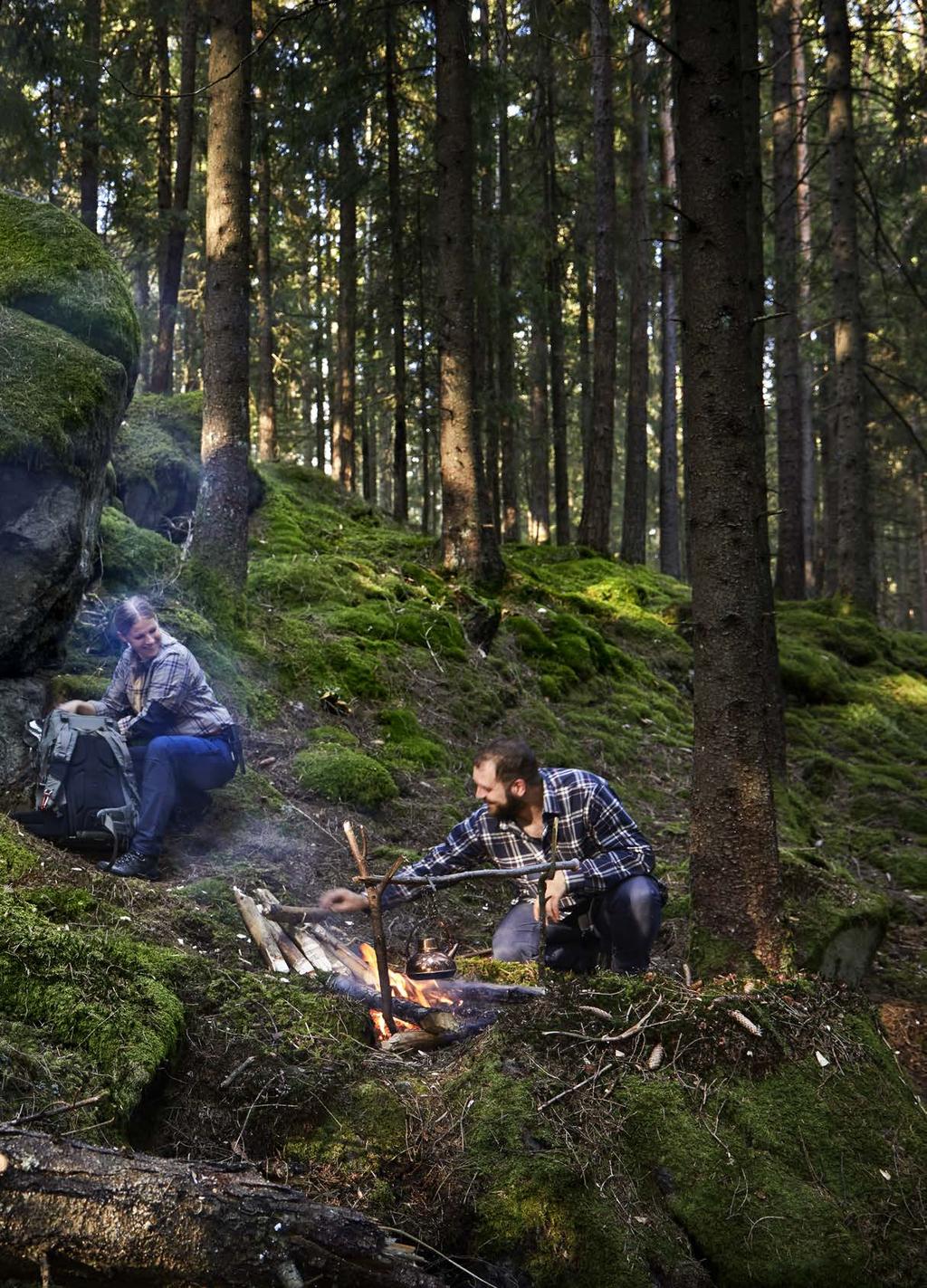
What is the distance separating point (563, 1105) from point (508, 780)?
1549mm

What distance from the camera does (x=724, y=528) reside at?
4289 millimetres

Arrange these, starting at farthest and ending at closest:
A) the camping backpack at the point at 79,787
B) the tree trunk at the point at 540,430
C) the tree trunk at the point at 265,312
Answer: the tree trunk at the point at 540,430, the tree trunk at the point at 265,312, the camping backpack at the point at 79,787

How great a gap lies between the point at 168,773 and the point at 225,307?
4.28 meters

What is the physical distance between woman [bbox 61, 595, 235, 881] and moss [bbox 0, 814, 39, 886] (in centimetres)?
87

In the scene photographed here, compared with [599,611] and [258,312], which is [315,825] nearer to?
[599,611]

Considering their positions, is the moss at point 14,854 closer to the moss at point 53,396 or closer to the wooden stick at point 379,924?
the wooden stick at point 379,924

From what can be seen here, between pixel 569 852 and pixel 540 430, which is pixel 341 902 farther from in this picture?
pixel 540 430

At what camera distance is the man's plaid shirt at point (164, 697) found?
5.60 metres

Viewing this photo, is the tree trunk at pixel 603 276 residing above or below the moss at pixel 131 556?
above

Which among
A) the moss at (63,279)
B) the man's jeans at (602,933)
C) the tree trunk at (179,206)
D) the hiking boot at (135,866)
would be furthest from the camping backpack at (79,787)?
the tree trunk at (179,206)

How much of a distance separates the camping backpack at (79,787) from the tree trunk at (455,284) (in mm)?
5980

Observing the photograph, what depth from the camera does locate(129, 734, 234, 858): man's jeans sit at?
5254 millimetres

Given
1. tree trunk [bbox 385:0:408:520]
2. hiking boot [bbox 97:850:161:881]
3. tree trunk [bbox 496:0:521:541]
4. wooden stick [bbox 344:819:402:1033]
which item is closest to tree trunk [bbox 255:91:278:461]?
tree trunk [bbox 385:0:408:520]

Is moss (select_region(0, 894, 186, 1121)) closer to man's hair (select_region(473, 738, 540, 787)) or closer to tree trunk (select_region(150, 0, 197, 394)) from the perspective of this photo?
man's hair (select_region(473, 738, 540, 787))
